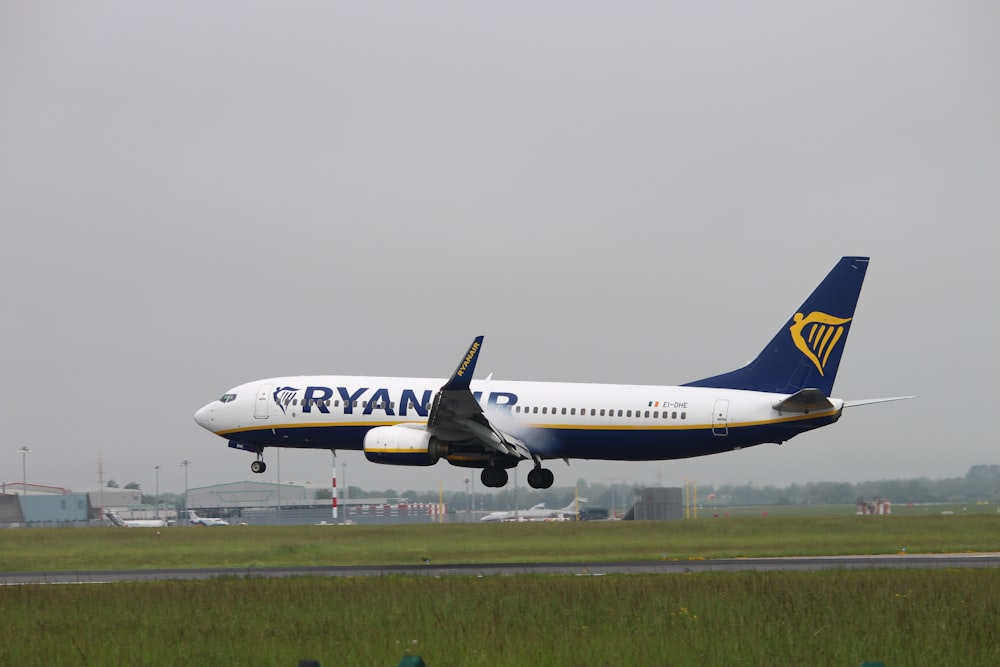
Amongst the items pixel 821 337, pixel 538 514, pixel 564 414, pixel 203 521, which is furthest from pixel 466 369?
pixel 203 521

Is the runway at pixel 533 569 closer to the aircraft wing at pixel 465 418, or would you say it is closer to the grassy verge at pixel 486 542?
the grassy verge at pixel 486 542

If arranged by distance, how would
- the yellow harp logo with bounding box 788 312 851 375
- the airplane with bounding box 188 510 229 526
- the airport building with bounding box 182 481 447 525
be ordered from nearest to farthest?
the yellow harp logo with bounding box 788 312 851 375 < the airport building with bounding box 182 481 447 525 < the airplane with bounding box 188 510 229 526

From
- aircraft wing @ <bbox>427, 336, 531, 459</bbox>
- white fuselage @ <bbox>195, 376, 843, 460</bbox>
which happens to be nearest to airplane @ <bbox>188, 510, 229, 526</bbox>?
white fuselage @ <bbox>195, 376, 843, 460</bbox>

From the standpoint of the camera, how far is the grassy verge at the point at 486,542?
46562 mm

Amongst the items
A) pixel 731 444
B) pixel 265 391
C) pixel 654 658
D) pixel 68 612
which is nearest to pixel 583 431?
pixel 731 444

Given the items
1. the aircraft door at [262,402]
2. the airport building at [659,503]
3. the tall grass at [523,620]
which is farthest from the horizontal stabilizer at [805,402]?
the airport building at [659,503]

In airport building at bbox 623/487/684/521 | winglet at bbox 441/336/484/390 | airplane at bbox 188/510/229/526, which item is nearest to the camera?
winglet at bbox 441/336/484/390

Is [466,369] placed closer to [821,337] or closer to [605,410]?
[605,410]

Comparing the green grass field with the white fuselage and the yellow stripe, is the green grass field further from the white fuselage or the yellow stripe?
the white fuselage

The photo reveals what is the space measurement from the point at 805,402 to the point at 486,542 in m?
13.7

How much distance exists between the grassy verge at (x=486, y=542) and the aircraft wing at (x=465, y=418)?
13.0ft

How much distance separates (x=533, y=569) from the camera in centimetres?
3781

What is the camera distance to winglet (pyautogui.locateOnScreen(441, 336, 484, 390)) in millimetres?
46219

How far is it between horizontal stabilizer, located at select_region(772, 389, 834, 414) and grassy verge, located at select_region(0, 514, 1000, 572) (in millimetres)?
5240
